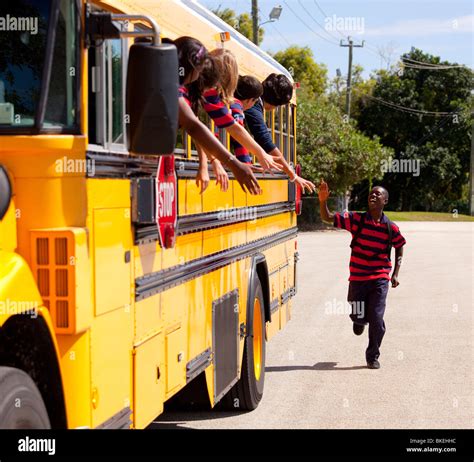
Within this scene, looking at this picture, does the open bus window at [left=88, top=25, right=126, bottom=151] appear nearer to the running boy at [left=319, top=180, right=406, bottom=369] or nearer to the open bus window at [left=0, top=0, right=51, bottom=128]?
the open bus window at [left=0, top=0, right=51, bottom=128]

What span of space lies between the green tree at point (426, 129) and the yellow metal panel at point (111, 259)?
187ft

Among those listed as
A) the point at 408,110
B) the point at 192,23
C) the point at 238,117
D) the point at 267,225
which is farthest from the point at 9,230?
the point at 408,110

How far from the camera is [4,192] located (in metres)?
3.57

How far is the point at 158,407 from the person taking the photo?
474 centimetres

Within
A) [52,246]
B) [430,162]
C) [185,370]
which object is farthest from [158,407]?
[430,162]

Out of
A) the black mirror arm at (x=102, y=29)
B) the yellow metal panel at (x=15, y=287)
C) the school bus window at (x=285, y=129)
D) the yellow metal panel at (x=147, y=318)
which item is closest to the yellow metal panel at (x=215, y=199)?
the yellow metal panel at (x=147, y=318)

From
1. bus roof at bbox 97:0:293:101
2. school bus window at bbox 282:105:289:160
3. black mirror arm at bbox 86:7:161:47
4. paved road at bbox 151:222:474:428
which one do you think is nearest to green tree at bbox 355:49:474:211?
paved road at bbox 151:222:474:428

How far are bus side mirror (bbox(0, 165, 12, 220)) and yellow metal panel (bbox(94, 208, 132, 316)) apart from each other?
374 millimetres

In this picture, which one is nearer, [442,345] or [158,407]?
[158,407]

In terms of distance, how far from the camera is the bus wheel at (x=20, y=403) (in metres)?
3.31

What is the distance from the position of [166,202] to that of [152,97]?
125cm

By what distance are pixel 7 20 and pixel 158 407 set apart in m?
1.92

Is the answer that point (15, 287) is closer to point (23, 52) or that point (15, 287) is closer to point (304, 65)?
point (23, 52)
